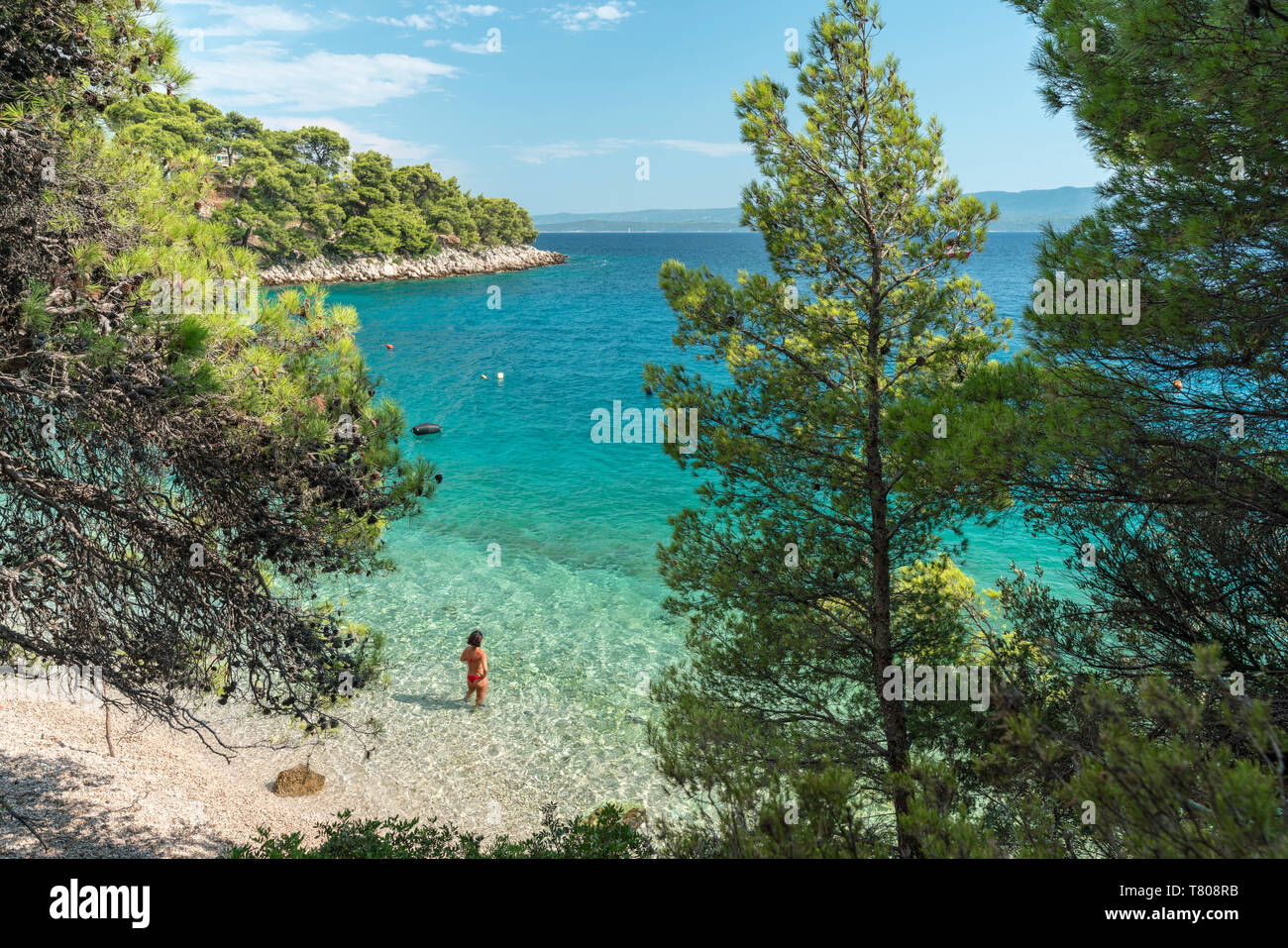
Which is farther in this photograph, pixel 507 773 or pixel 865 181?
pixel 507 773

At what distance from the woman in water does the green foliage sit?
56576mm

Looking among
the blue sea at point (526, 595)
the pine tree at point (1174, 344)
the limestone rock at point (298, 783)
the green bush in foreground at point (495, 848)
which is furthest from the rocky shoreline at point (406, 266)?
the pine tree at point (1174, 344)

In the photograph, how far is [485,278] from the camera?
88125 mm

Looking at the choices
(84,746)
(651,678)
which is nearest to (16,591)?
(84,746)

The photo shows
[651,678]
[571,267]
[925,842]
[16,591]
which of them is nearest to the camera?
[925,842]

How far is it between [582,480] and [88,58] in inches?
782

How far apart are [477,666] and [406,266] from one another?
253ft

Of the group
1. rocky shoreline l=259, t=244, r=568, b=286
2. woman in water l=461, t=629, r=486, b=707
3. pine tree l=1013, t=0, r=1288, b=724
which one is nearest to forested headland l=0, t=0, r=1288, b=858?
pine tree l=1013, t=0, r=1288, b=724

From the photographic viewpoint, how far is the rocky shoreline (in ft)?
223

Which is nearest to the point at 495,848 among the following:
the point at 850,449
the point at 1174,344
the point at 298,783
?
the point at 298,783

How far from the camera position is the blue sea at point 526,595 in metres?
10.3

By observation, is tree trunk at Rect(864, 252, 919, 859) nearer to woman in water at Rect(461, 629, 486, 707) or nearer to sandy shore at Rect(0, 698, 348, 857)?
woman in water at Rect(461, 629, 486, 707)
